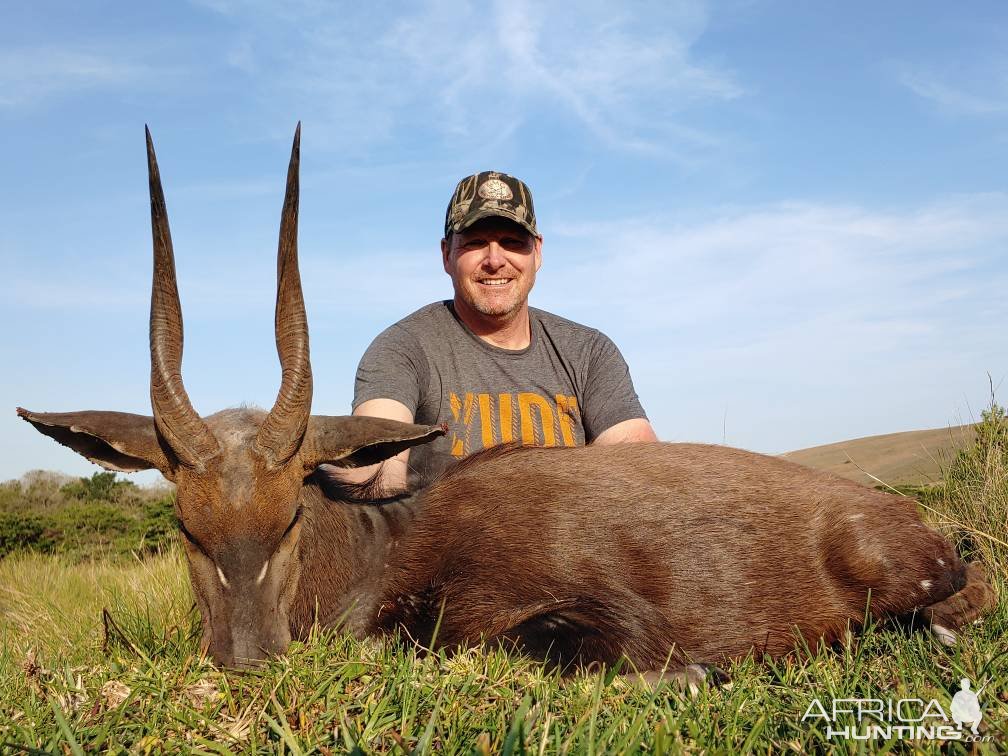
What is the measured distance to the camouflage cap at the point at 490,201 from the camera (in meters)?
6.46

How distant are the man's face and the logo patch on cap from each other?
179 millimetres

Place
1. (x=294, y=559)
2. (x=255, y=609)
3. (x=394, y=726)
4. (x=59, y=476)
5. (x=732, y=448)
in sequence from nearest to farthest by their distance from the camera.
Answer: (x=394, y=726), (x=255, y=609), (x=294, y=559), (x=732, y=448), (x=59, y=476)

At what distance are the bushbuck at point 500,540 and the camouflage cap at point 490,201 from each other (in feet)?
7.54

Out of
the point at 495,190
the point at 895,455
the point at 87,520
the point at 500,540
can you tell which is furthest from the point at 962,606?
the point at 895,455

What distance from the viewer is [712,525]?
14.8 ft

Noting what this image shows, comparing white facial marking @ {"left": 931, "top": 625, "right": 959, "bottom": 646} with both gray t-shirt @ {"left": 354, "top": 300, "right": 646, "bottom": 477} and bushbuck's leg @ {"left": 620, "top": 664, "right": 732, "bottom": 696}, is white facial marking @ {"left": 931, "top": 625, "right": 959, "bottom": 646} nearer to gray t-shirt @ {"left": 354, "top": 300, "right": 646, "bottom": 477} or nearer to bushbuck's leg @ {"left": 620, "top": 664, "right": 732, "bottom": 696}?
bushbuck's leg @ {"left": 620, "top": 664, "right": 732, "bottom": 696}

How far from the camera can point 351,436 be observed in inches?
159

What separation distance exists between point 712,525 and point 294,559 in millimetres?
2163

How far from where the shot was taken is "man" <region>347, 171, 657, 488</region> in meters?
Result: 6.17

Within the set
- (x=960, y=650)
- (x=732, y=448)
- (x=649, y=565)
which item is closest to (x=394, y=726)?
(x=649, y=565)

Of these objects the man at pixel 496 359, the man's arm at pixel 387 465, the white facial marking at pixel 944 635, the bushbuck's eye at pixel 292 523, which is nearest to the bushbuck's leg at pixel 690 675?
the white facial marking at pixel 944 635

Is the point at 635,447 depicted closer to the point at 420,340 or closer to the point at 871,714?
the point at 420,340

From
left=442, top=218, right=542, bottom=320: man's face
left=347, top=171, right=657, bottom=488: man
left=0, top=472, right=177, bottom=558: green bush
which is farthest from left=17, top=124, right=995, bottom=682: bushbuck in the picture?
left=0, top=472, right=177, bottom=558: green bush

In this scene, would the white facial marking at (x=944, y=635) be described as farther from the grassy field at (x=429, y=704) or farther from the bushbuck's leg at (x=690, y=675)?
the bushbuck's leg at (x=690, y=675)
